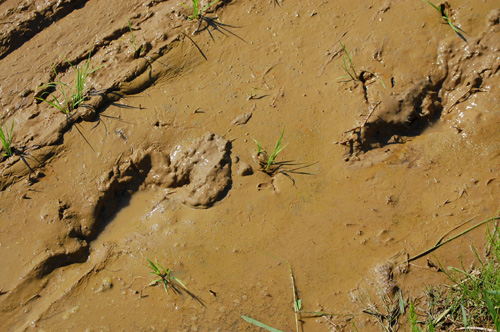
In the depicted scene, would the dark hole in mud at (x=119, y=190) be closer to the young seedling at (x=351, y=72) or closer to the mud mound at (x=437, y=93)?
the mud mound at (x=437, y=93)

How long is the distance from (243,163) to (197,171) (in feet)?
1.08

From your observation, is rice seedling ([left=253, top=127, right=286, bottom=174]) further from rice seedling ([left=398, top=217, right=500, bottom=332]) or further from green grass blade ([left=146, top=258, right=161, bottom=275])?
rice seedling ([left=398, top=217, right=500, bottom=332])

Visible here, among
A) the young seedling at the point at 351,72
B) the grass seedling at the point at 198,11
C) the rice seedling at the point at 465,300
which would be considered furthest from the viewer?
the grass seedling at the point at 198,11

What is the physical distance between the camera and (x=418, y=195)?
8.56 feet

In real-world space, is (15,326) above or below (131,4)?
below

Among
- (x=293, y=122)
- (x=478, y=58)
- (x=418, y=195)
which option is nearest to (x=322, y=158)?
(x=293, y=122)

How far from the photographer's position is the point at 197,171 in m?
2.78

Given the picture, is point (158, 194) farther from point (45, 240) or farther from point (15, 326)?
point (15, 326)

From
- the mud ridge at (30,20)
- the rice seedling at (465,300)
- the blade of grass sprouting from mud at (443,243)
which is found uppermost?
the mud ridge at (30,20)

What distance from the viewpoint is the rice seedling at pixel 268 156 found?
8.87ft

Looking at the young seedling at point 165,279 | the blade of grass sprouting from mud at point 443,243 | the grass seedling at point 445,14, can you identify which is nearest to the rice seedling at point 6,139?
the young seedling at point 165,279

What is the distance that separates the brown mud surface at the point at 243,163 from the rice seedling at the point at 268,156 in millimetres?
47

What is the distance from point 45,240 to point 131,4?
6.73 feet

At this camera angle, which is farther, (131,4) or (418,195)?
(131,4)
